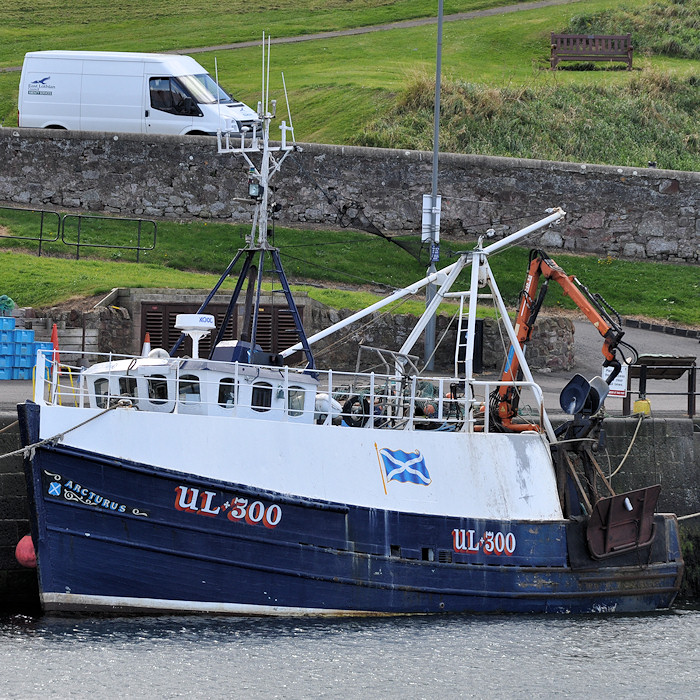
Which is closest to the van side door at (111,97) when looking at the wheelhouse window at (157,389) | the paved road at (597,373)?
the paved road at (597,373)

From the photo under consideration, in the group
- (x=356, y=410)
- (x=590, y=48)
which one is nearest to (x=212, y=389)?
(x=356, y=410)

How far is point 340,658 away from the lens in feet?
45.3

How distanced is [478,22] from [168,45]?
12.1 metres

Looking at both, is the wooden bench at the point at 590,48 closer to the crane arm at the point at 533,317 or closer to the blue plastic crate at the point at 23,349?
the crane arm at the point at 533,317

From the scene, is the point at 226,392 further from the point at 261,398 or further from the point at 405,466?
the point at 405,466

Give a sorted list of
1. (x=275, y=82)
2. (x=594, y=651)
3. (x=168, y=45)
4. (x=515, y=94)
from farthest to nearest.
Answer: (x=168, y=45), (x=275, y=82), (x=515, y=94), (x=594, y=651)

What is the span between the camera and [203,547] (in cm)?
1491

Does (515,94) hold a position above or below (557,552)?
above

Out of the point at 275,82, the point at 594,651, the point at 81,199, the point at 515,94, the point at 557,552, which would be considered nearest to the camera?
the point at 594,651

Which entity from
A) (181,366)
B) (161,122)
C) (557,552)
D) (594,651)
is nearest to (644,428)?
(557,552)

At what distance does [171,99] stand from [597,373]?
42.5ft

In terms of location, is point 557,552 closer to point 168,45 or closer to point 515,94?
point 515,94

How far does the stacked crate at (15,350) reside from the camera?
2158 cm

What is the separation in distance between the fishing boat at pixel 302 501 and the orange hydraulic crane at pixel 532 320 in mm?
972
